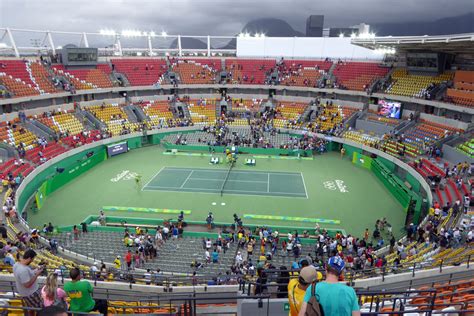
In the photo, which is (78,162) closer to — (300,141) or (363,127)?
(300,141)

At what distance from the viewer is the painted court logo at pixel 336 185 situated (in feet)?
102

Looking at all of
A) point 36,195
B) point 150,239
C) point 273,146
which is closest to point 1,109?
point 36,195

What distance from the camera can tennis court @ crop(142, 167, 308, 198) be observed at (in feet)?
100

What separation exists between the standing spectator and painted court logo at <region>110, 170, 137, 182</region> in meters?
27.3

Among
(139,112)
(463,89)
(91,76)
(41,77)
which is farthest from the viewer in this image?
(139,112)

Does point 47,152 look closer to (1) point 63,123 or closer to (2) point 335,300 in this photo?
(1) point 63,123

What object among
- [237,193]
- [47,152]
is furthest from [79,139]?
[237,193]

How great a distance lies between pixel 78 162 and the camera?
114 ft

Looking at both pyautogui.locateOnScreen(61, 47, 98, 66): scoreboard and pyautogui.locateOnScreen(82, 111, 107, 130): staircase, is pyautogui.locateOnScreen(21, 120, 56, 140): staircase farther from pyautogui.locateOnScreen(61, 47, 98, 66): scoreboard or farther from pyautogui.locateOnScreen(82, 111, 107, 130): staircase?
pyautogui.locateOnScreen(61, 47, 98, 66): scoreboard

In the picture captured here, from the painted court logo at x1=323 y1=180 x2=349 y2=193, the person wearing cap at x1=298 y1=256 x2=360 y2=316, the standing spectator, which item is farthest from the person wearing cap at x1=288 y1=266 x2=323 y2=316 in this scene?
the painted court logo at x1=323 y1=180 x2=349 y2=193

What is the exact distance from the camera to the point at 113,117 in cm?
4541

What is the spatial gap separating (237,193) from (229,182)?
8.81 feet

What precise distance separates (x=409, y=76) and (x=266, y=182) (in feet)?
83.7

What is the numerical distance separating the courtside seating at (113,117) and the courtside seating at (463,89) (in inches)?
1463
